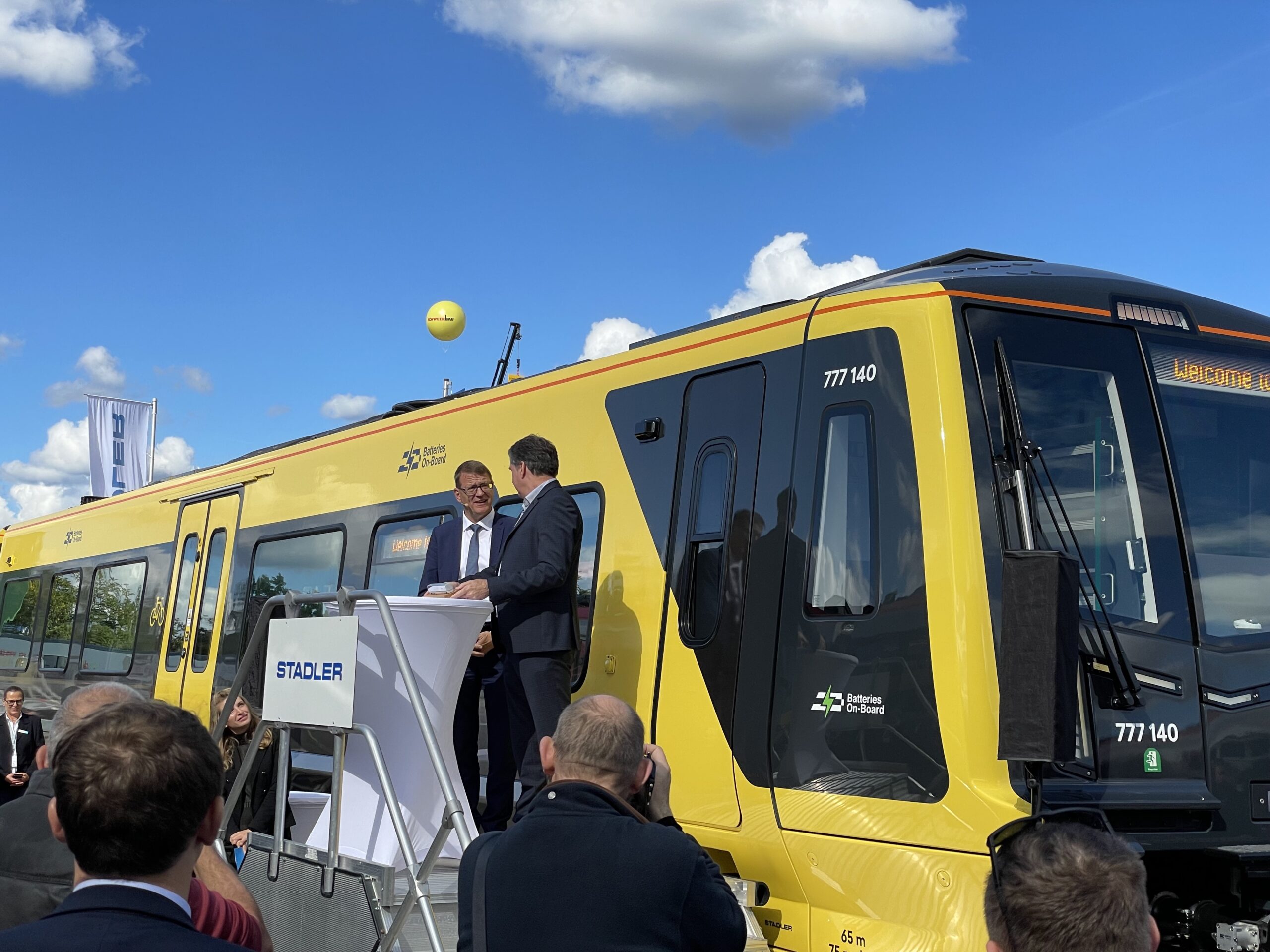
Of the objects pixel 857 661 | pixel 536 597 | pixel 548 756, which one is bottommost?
pixel 548 756

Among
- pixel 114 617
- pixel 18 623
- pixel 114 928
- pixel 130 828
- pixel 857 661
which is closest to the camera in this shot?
pixel 114 928

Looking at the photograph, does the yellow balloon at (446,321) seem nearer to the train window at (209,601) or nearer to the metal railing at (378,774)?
the train window at (209,601)

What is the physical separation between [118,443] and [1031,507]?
71.4 feet

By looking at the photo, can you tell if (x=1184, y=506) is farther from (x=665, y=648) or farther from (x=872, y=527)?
(x=665, y=648)

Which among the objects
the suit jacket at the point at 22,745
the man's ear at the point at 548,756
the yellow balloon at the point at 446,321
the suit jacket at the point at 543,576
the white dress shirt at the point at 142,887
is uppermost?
the yellow balloon at the point at 446,321

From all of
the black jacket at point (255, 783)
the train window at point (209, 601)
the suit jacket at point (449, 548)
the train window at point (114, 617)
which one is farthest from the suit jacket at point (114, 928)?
the train window at point (114, 617)

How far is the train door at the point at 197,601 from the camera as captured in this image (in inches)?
418

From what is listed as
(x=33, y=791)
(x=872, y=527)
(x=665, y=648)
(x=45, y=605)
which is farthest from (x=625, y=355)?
(x=45, y=605)

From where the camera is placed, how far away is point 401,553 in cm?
820

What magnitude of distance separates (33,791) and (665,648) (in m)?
3.03

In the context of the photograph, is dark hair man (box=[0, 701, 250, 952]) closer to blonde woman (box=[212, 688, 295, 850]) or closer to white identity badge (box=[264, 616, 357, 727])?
white identity badge (box=[264, 616, 357, 727])

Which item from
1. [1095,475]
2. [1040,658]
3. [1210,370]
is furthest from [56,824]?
[1210,370]

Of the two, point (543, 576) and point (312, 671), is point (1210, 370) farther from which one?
point (312, 671)

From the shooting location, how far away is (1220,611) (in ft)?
16.3
